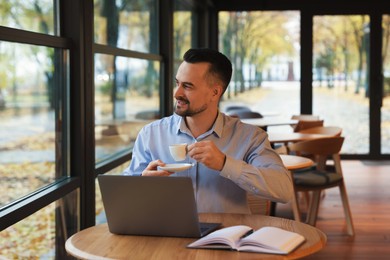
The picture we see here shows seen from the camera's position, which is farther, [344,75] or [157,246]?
[344,75]

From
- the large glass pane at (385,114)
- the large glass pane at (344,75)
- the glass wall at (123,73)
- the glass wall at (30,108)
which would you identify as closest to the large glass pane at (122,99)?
the glass wall at (123,73)

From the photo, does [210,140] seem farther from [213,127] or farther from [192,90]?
[192,90]

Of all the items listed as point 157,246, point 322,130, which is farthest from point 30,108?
point 322,130

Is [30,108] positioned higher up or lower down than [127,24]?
lower down

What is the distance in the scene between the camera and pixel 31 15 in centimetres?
320

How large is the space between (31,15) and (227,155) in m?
1.17

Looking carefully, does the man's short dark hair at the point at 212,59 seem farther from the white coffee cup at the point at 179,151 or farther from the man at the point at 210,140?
the white coffee cup at the point at 179,151

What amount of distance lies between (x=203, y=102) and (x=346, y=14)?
8744 millimetres

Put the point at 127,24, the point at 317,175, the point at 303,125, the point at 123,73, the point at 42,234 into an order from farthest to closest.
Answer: the point at 303,125 < the point at 317,175 < the point at 127,24 < the point at 123,73 < the point at 42,234

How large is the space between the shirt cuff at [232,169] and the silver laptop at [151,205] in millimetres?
257

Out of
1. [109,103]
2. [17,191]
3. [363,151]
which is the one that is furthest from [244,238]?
[363,151]

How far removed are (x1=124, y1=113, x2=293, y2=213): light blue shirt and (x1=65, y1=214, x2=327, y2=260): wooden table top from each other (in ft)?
0.63

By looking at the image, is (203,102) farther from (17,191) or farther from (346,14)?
(346,14)

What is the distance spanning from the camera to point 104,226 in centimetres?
248
